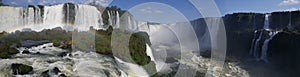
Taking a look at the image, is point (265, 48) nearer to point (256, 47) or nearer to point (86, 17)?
point (256, 47)

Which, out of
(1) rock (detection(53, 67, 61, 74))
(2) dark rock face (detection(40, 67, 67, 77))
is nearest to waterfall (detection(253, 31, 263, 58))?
(1) rock (detection(53, 67, 61, 74))

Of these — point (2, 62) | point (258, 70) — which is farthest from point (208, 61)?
point (2, 62)

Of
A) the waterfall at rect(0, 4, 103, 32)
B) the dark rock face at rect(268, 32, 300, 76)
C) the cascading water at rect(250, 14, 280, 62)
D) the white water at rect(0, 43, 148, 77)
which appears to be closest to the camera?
the white water at rect(0, 43, 148, 77)

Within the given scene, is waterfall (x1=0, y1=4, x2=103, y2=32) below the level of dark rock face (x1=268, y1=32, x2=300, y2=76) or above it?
above

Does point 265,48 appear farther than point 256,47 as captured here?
No

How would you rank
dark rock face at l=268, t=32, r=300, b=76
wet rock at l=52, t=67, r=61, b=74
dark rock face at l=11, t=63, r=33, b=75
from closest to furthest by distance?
→ dark rock face at l=11, t=63, r=33, b=75 → wet rock at l=52, t=67, r=61, b=74 → dark rock face at l=268, t=32, r=300, b=76

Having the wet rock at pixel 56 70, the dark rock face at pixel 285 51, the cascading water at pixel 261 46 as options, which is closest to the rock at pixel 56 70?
the wet rock at pixel 56 70

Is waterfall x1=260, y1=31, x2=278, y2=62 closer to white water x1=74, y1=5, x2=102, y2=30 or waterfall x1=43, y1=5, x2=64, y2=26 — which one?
white water x1=74, y1=5, x2=102, y2=30

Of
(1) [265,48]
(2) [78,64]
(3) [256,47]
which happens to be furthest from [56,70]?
(3) [256,47]

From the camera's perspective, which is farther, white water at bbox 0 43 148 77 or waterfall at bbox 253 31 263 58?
waterfall at bbox 253 31 263 58

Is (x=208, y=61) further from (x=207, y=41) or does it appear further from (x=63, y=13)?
(x=207, y=41)
